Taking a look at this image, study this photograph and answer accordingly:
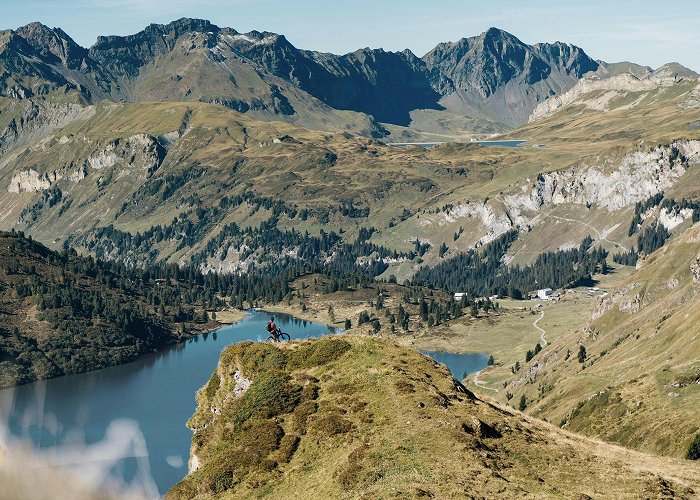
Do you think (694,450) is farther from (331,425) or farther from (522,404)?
(522,404)

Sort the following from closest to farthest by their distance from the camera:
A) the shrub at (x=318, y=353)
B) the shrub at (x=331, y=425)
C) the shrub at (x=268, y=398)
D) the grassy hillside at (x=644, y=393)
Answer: the shrub at (x=331, y=425) → the shrub at (x=268, y=398) → the shrub at (x=318, y=353) → the grassy hillside at (x=644, y=393)

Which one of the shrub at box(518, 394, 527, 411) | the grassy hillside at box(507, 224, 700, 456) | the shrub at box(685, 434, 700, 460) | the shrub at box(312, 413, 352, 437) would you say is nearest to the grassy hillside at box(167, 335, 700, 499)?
the shrub at box(312, 413, 352, 437)

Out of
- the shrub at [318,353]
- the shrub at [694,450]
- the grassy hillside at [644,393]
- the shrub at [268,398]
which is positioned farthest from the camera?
the grassy hillside at [644,393]

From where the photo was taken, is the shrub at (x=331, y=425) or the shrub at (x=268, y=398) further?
the shrub at (x=268, y=398)

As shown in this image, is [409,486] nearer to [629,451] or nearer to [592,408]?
[629,451]

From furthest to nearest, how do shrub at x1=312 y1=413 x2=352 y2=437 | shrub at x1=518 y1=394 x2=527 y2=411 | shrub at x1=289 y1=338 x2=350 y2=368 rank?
shrub at x1=518 y1=394 x2=527 y2=411, shrub at x1=289 y1=338 x2=350 y2=368, shrub at x1=312 y1=413 x2=352 y2=437

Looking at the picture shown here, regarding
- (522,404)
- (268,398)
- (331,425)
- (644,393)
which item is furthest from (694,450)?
(522,404)

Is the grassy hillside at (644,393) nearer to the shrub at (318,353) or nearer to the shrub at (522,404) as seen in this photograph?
the shrub at (522,404)

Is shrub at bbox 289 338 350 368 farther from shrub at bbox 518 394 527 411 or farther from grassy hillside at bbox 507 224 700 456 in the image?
shrub at bbox 518 394 527 411

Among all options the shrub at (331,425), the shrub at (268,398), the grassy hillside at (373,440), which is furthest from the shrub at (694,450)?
the shrub at (268,398)
